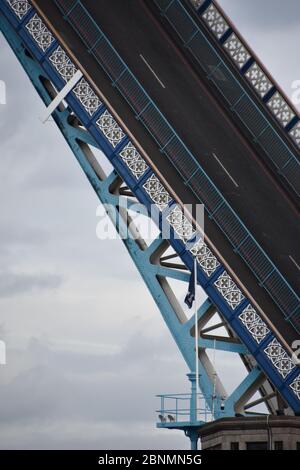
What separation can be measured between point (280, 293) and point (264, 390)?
17.2 feet

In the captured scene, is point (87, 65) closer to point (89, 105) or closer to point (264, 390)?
point (89, 105)

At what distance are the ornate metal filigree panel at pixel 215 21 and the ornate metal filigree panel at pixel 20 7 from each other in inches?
346

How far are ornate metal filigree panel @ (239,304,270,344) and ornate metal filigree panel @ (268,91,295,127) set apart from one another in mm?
11963

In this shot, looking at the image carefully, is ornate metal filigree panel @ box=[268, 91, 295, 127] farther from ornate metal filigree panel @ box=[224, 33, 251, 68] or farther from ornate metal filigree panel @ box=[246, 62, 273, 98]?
ornate metal filigree panel @ box=[224, 33, 251, 68]

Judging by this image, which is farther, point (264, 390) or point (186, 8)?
point (186, 8)

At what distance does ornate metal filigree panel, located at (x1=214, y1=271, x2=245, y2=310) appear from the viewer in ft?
245

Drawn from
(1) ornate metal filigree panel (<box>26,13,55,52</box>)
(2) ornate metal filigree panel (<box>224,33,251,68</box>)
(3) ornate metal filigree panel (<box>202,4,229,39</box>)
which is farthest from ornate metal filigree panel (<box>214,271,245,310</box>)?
(3) ornate metal filigree panel (<box>202,4,229,39</box>)

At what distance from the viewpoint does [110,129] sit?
7888 centimetres

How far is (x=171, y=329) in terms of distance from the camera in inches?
3036

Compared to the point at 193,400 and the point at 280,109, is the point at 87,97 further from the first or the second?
the point at 193,400

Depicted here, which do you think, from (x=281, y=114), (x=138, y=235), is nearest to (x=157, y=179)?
(x=138, y=235)

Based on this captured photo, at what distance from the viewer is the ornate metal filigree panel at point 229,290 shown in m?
74.8

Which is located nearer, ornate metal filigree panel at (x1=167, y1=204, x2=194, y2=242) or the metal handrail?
the metal handrail

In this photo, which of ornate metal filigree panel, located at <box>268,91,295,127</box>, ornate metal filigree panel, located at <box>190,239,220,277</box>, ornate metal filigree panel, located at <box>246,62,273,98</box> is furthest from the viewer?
ornate metal filigree panel, located at <box>246,62,273,98</box>
